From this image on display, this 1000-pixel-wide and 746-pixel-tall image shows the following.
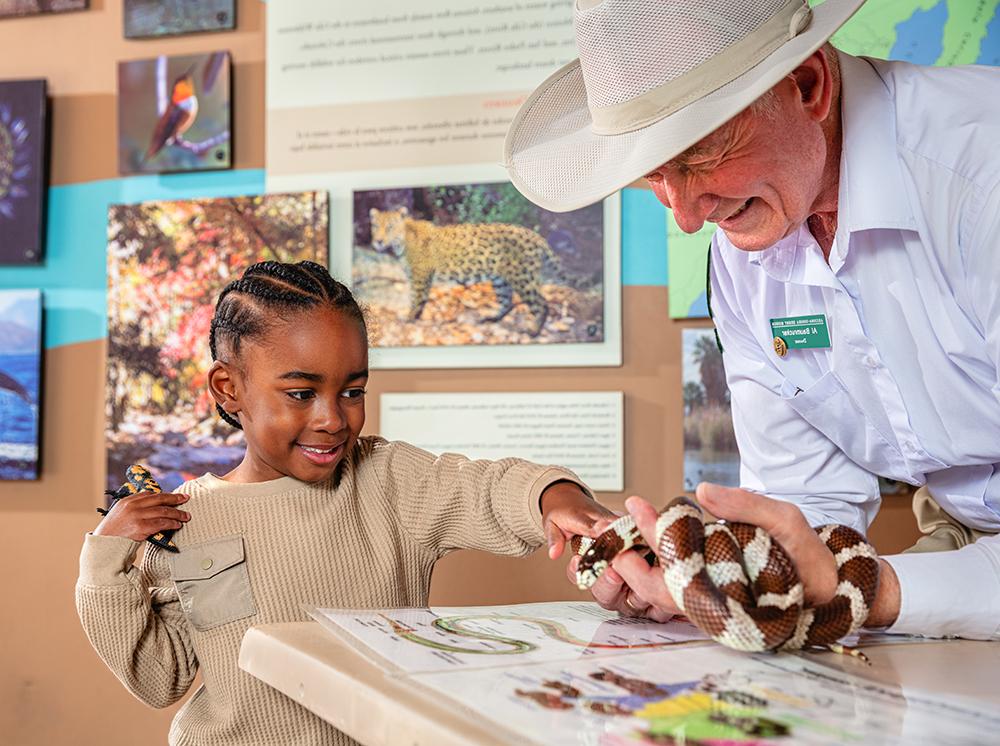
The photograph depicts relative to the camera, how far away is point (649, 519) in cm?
107

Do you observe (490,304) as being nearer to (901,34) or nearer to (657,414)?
(657,414)

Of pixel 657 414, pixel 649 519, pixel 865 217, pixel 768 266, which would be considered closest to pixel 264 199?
pixel 657 414

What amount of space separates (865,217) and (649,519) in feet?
1.94

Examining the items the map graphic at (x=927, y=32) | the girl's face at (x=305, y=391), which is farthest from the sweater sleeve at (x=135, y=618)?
the map graphic at (x=927, y=32)

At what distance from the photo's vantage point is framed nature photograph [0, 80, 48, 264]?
280 cm

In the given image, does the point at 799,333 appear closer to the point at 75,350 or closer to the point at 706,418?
the point at 706,418

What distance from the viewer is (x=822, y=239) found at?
5.12 feet

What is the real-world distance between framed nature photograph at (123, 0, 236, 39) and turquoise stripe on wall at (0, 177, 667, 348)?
15.0 inches

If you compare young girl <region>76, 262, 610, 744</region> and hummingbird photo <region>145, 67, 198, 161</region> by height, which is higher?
hummingbird photo <region>145, 67, 198, 161</region>

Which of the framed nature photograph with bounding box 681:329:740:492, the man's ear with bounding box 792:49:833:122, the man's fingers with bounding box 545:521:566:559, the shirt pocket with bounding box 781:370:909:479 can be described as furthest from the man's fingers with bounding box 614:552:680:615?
the framed nature photograph with bounding box 681:329:740:492

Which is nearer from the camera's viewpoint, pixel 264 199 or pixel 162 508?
pixel 162 508

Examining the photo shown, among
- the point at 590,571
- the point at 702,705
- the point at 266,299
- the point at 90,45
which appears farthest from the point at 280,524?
the point at 90,45

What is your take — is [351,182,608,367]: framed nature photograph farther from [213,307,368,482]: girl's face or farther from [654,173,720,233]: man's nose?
[654,173,720,233]: man's nose

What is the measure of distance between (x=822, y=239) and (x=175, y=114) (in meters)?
1.83
